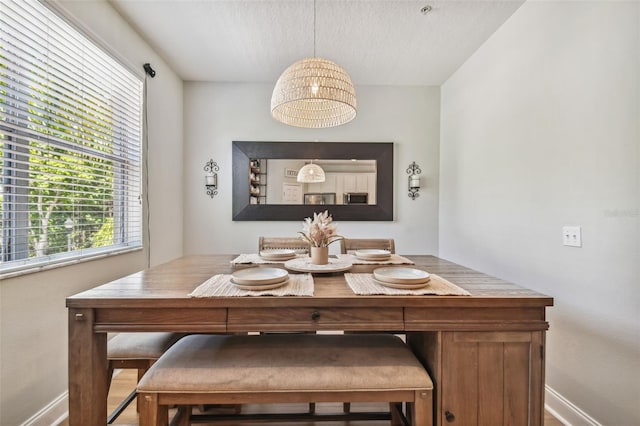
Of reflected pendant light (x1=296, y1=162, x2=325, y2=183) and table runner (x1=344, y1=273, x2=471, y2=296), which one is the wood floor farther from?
reflected pendant light (x1=296, y1=162, x2=325, y2=183)

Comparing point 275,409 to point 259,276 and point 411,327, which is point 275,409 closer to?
point 259,276

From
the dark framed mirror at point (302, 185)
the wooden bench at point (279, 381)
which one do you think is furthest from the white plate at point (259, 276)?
the dark framed mirror at point (302, 185)

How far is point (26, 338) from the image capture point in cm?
148

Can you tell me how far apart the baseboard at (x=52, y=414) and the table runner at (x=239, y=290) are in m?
1.20

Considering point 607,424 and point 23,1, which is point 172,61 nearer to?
point 23,1

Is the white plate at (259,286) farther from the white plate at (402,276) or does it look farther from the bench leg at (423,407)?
the bench leg at (423,407)

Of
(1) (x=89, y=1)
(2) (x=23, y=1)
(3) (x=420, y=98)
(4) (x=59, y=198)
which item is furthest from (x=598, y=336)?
(1) (x=89, y=1)

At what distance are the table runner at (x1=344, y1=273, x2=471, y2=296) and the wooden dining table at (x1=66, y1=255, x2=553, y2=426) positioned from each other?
3 centimetres

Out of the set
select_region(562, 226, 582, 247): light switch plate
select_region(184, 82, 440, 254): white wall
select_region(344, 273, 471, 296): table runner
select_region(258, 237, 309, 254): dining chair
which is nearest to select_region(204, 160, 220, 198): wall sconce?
select_region(184, 82, 440, 254): white wall

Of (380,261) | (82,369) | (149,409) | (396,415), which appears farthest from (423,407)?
(82,369)

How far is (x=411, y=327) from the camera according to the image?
1.16 metres

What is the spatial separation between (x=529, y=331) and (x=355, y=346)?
715 millimetres

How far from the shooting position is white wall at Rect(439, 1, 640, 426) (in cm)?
137

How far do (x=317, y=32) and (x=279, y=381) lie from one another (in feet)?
7.99
